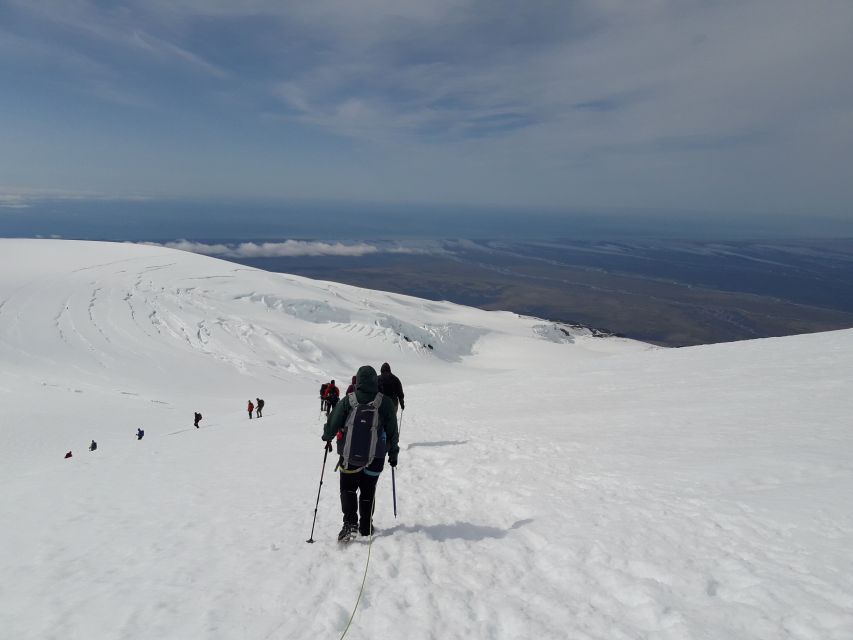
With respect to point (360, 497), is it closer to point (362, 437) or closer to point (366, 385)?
point (362, 437)

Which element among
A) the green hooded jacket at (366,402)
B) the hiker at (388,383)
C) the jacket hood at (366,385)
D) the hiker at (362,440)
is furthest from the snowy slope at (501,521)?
the jacket hood at (366,385)

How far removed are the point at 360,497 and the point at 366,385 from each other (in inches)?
61.4

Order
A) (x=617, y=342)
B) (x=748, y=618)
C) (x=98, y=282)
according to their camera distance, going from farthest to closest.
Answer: (x=617, y=342) → (x=98, y=282) → (x=748, y=618)

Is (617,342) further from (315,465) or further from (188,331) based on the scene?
(315,465)

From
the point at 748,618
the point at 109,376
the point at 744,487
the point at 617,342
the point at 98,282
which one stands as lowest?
the point at 617,342

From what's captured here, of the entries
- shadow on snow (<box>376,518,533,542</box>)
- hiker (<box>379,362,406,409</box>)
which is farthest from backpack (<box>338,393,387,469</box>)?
hiker (<box>379,362,406,409</box>)

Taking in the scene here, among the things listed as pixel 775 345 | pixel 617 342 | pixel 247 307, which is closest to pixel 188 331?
pixel 247 307

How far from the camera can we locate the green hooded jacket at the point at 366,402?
5.71 m

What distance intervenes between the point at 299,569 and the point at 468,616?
6.96 ft

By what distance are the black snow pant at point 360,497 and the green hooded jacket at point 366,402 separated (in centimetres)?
46

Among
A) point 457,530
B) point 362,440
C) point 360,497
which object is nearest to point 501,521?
point 457,530

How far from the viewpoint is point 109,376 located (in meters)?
37.5

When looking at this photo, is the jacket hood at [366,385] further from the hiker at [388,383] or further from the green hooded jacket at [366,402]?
the hiker at [388,383]

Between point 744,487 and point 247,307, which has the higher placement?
point 744,487
